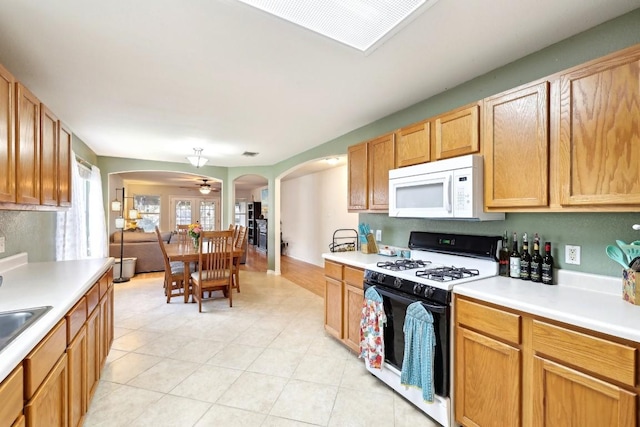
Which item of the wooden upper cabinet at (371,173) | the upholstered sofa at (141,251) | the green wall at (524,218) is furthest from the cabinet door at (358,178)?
the upholstered sofa at (141,251)

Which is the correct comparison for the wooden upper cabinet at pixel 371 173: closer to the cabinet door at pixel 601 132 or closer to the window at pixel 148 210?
the cabinet door at pixel 601 132

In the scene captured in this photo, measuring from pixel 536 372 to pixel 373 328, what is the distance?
1.03 m

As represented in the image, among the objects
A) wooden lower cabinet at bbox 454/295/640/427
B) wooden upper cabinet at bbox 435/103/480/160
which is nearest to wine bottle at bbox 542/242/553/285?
wooden lower cabinet at bbox 454/295/640/427

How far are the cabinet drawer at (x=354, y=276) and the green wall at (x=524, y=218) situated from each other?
68 cm

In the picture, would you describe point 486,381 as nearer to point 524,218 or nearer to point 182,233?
point 524,218

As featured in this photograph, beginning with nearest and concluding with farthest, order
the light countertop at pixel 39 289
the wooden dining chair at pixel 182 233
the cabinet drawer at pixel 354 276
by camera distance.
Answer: the light countertop at pixel 39 289 < the cabinet drawer at pixel 354 276 < the wooden dining chair at pixel 182 233

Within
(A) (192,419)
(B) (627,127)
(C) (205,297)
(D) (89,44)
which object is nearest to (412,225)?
(B) (627,127)

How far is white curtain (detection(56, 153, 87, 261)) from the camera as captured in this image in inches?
134

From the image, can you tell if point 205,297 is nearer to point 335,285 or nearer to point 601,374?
point 335,285

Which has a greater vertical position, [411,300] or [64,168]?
[64,168]

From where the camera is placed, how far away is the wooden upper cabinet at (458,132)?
195 cm

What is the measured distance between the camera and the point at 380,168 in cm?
274

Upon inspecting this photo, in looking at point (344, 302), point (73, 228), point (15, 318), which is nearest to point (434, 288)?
point (344, 302)

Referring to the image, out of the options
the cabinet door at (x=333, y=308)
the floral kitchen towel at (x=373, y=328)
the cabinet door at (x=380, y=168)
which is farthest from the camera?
the cabinet door at (x=333, y=308)
